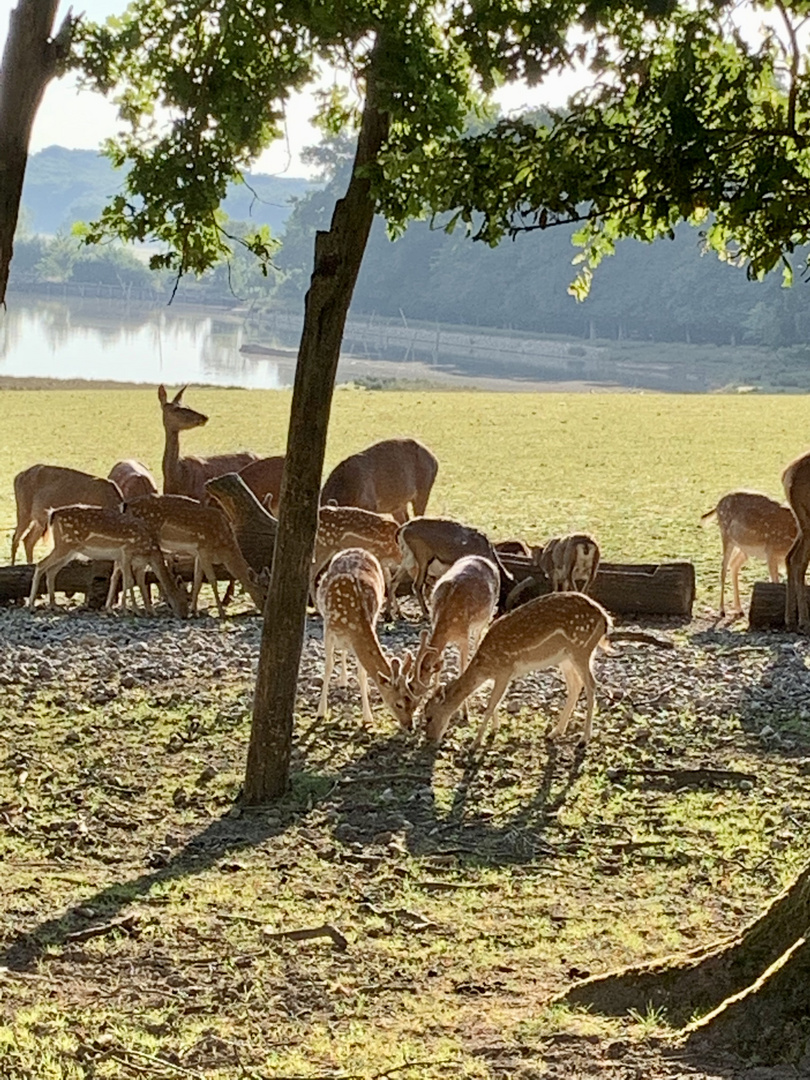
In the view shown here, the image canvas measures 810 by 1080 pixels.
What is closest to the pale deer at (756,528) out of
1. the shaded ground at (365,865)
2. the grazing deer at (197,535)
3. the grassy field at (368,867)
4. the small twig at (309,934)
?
the grassy field at (368,867)

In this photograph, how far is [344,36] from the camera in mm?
6738

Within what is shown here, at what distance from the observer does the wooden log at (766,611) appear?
37.2 ft

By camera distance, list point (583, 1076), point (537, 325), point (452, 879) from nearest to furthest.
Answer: point (583, 1076)
point (452, 879)
point (537, 325)

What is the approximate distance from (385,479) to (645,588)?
12.2 feet

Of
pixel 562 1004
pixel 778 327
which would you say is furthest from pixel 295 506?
pixel 778 327

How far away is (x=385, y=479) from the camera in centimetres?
1477

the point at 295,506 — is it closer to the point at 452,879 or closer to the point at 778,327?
the point at 452,879

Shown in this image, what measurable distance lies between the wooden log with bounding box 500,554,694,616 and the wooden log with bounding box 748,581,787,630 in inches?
19.4

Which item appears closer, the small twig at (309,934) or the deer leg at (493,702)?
the small twig at (309,934)

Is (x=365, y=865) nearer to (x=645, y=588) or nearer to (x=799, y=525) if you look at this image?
(x=645, y=588)

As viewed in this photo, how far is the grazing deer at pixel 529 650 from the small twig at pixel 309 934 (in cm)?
249

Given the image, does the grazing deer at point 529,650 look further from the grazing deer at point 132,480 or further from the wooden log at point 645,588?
the grazing deer at point 132,480

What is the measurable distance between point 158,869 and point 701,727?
330 cm

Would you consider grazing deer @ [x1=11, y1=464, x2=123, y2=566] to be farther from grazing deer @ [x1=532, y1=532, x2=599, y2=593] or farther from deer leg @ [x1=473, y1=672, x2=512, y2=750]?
deer leg @ [x1=473, y1=672, x2=512, y2=750]
